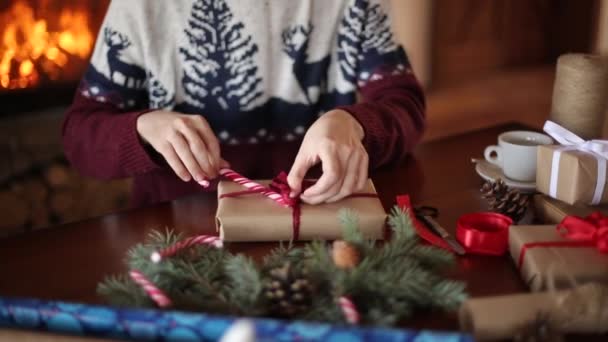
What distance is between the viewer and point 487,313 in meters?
0.59

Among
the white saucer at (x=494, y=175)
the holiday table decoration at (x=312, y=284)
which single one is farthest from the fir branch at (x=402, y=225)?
the white saucer at (x=494, y=175)

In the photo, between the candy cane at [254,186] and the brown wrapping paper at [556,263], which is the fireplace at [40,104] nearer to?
the candy cane at [254,186]

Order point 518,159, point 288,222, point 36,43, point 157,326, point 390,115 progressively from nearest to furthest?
point 157,326 < point 288,222 < point 518,159 < point 390,115 < point 36,43

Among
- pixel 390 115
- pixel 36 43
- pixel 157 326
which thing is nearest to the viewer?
pixel 157 326

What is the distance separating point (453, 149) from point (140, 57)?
0.54 m

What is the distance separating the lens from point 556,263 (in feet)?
2.20

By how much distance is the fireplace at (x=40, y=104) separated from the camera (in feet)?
6.07

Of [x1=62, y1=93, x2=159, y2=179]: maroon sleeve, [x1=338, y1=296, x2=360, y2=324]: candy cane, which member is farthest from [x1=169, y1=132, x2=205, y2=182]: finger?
[x1=338, y1=296, x2=360, y2=324]: candy cane

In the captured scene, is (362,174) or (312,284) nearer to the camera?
(312,284)

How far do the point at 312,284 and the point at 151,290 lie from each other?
0.50 feet

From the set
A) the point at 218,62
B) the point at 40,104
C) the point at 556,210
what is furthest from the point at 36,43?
the point at 556,210

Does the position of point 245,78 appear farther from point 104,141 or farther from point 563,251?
point 563,251

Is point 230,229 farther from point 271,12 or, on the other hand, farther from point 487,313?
point 271,12

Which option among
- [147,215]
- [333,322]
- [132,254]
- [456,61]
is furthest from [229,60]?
[456,61]
